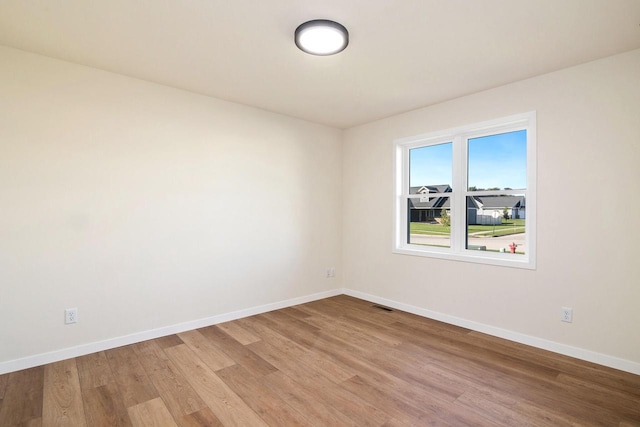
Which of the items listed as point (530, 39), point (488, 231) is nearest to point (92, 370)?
point (488, 231)

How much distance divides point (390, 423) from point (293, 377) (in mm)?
831

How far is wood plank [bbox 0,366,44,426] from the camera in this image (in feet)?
6.49

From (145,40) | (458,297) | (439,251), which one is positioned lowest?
(458,297)

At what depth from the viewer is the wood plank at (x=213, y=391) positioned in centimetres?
199

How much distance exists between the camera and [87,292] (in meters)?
2.86

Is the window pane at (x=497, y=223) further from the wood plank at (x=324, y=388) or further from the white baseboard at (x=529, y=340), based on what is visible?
the wood plank at (x=324, y=388)

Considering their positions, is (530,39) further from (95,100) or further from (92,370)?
(92,370)

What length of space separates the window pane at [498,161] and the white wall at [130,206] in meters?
2.22

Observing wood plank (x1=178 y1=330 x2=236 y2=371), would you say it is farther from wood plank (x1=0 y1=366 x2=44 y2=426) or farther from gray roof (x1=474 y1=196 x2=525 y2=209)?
gray roof (x1=474 y1=196 x2=525 y2=209)

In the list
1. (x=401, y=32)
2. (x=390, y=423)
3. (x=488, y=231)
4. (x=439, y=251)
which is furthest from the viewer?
(x=439, y=251)

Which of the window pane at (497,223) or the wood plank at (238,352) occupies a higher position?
the window pane at (497,223)

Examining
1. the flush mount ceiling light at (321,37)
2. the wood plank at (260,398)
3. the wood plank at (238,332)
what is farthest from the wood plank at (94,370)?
the flush mount ceiling light at (321,37)

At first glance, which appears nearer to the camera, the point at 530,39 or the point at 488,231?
the point at 530,39

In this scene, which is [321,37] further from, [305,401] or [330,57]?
[305,401]
